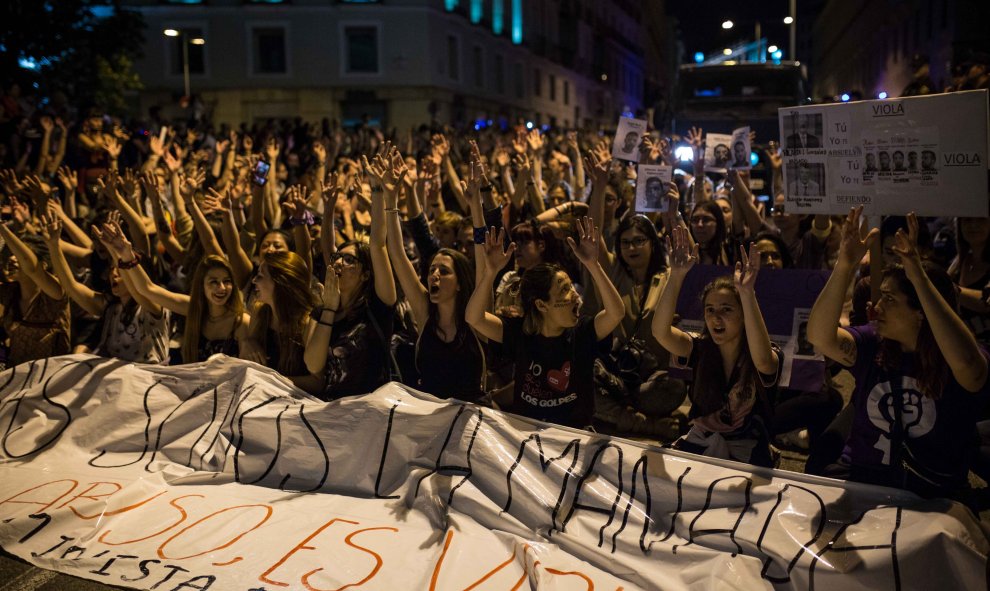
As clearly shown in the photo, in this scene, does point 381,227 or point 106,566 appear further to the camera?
point 381,227

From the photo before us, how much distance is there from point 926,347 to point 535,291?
181 centimetres

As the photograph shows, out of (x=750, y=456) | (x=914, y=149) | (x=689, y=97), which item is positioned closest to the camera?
(x=750, y=456)

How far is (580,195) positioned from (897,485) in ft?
22.1

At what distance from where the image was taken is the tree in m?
20.1

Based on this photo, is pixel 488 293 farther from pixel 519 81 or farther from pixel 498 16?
pixel 519 81

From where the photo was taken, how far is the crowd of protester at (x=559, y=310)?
3846 mm

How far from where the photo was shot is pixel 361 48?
34.8m

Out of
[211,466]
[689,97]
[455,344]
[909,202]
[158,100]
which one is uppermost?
[158,100]

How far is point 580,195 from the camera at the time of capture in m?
10.3

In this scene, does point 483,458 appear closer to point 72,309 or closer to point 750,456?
point 750,456

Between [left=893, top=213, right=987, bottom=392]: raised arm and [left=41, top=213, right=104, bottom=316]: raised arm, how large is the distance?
5033 mm

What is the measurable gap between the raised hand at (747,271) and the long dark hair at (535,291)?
0.99 metres

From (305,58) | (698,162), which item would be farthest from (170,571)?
(305,58)

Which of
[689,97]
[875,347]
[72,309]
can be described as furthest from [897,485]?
[689,97]
